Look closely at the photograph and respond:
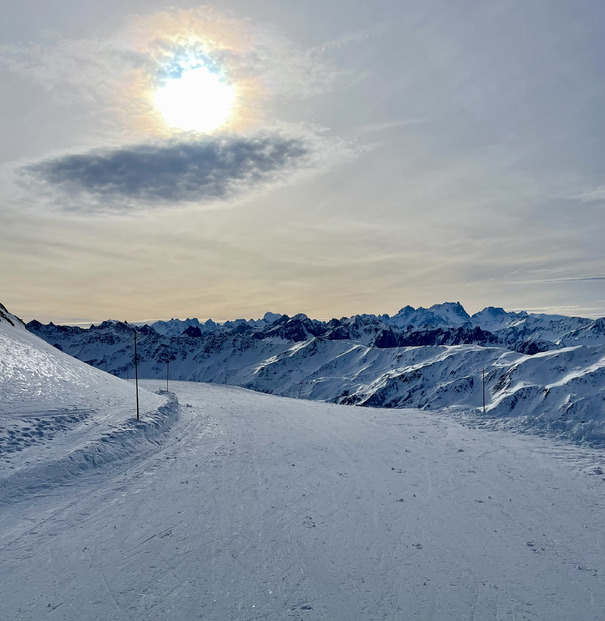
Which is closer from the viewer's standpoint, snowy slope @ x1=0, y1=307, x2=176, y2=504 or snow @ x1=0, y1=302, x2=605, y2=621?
snow @ x1=0, y1=302, x2=605, y2=621

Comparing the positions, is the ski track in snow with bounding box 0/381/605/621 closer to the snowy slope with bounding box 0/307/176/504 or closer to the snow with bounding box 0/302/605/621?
the snow with bounding box 0/302/605/621

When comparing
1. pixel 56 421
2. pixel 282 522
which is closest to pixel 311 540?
pixel 282 522

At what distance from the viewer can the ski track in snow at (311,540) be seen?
960 cm

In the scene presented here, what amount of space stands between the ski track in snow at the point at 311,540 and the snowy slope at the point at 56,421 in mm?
1063

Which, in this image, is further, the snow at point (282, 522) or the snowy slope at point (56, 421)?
the snowy slope at point (56, 421)

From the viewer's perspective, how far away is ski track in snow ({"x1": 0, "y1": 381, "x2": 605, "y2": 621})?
960cm

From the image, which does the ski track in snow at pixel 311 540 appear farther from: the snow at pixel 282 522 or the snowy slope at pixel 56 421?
the snowy slope at pixel 56 421

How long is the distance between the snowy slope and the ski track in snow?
1.06 m

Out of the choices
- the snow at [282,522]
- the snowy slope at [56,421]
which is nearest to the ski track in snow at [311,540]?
the snow at [282,522]

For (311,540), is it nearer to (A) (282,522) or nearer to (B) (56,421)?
(A) (282,522)

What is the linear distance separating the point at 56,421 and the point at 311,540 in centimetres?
1789

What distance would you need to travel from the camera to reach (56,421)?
23578mm

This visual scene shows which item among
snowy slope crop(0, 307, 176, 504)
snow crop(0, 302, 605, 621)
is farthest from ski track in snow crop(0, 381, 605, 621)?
snowy slope crop(0, 307, 176, 504)

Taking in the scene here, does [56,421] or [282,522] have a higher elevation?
[56,421]
